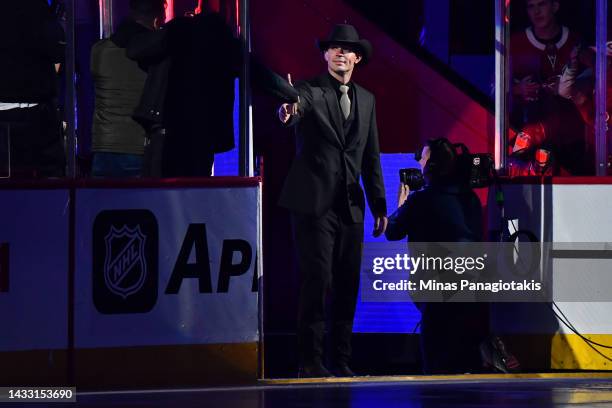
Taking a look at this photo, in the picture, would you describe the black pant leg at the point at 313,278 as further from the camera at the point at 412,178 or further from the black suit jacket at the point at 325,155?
the camera at the point at 412,178

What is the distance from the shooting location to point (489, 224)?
9422 millimetres

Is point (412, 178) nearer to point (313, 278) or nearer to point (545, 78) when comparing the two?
point (313, 278)

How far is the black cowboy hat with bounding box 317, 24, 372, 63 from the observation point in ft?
28.1

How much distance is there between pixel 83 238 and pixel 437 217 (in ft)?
7.84

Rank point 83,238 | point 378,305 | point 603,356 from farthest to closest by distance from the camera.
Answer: point 378,305 < point 603,356 < point 83,238

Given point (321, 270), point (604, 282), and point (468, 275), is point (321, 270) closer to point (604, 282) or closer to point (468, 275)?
point (468, 275)

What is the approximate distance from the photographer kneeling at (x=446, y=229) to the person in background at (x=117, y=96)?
184cm

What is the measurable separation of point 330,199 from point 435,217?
3.25 ft

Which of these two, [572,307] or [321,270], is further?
[572,307]

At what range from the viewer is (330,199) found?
8.34 meters

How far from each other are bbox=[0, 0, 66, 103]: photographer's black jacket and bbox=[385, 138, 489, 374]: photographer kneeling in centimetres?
243

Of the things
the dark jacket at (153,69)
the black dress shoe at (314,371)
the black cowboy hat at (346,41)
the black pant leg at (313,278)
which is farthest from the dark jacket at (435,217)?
the dark jacket at (153,69)

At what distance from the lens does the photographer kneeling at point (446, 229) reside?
8.91 metres

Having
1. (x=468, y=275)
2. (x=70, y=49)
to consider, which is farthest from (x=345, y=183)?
(x=70, y=49)
